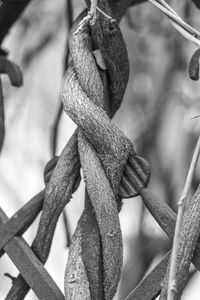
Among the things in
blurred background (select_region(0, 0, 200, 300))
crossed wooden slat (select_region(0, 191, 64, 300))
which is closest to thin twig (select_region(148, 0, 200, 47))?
crossed wooden slat (select_region(0, 191, 64, 300))

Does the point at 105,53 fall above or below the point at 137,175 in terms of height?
above

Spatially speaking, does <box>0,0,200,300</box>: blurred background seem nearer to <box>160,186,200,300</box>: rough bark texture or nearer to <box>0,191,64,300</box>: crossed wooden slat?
<box>0,191,64,300</box>: crossed wooden slat

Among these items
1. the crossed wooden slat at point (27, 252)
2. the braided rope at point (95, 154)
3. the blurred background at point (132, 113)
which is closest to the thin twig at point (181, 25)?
the braided rope at point (95, 154)

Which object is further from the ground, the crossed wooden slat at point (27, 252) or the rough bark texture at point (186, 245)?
the crossed wooden slat at point (27, 252)

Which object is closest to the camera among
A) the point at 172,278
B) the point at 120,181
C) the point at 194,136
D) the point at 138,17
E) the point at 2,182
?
the point at 172,278

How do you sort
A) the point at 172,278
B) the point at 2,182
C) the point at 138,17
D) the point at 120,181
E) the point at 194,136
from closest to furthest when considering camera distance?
the point at 172,278 → the point at 120,181 → the point at 138,17 → the point at 194,136 → the point at 2,182

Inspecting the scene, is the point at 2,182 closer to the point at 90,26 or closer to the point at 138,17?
the point at 138,17

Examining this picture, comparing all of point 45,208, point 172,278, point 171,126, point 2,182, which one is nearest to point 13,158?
point 2,182

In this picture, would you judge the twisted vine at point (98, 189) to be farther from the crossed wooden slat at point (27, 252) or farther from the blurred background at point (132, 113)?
the blurred background at point (132, 113)
